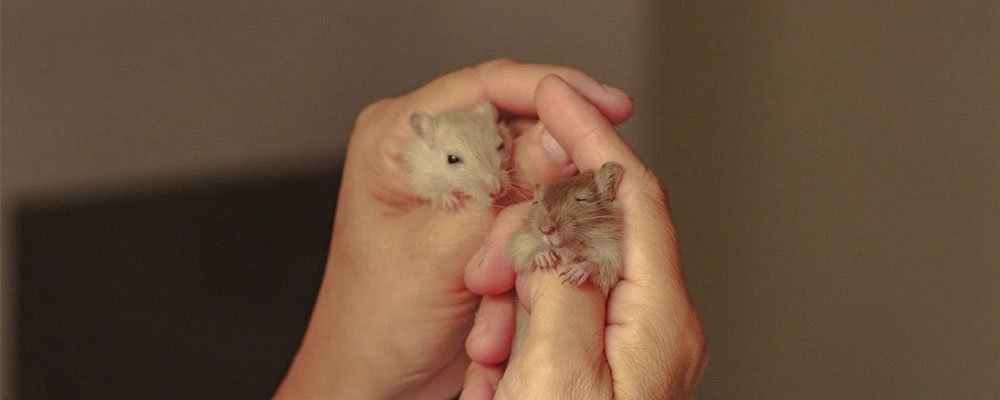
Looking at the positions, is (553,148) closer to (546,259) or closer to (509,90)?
(509,90)

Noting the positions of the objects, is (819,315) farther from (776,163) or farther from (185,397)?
(185,397)

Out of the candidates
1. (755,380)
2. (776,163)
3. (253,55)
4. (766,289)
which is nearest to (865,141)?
(776,163)

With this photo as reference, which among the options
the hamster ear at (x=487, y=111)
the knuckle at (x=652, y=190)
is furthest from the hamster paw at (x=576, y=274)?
the hamster ear at (x=487, y=111)

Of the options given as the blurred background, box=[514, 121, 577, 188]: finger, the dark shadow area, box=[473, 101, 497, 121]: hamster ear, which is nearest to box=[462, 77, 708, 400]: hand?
box=[514, 121, 577, 188]: finger

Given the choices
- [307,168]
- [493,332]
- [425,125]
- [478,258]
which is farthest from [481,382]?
[307,168]

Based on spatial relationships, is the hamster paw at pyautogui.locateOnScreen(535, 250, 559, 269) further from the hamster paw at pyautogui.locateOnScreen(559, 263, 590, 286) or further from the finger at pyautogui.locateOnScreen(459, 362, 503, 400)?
the finger at pyautogui.locateOnScreen(459, 362, 503, 400)

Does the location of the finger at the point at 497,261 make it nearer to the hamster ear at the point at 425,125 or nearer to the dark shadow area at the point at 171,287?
the hamster ear at the point at 425,125
